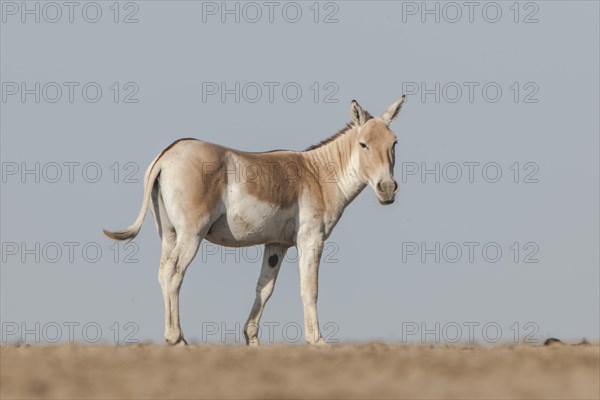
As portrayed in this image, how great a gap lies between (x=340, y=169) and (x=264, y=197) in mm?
1840

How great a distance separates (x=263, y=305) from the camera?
56.8ft

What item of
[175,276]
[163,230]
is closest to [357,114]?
[163,230]

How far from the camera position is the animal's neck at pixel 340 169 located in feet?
57.7

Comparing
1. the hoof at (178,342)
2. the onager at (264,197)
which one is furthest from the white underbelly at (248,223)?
the hoof at (178,342)

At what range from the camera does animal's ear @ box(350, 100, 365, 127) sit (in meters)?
17.6

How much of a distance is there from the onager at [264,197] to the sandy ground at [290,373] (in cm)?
250

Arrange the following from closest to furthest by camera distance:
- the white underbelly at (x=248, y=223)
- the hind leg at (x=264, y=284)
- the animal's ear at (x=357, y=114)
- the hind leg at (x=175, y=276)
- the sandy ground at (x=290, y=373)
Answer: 1. the sandy ground at (x=290, y=373)
2. the hind leg at (x=175, y=276)
3. the white underbelly at (x=248, y=223)
4. the hind leg at (x=264, y=284)
5. the animal's ear at (x=357, y=114)

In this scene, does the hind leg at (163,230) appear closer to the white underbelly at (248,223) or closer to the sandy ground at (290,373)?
the white underbelly at (248,223)

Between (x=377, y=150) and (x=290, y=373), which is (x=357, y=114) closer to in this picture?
(x=377, y=150)

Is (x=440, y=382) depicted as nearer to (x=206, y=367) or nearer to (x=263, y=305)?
(x=206, y=367)

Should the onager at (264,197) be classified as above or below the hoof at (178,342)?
above

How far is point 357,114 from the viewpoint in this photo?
17.7 m

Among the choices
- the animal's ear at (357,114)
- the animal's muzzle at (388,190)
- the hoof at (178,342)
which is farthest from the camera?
the animal's ear at (357,114)

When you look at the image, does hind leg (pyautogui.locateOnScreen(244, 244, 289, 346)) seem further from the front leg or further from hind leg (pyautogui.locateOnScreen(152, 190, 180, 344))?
hind leg (pyautogui.locateOnScreen(152, 190, 180, 344))
